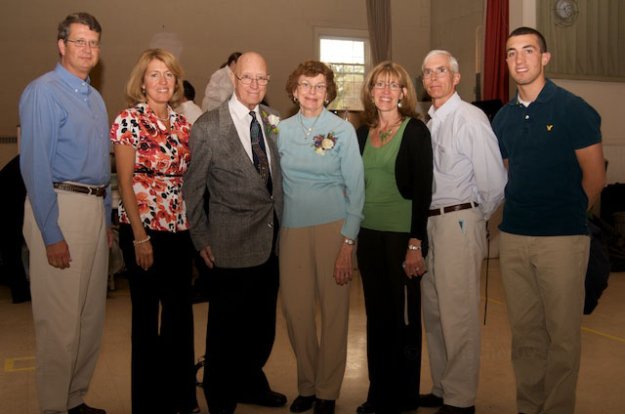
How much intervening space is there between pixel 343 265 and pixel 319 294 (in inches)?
9.1

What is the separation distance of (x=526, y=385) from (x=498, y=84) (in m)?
6.44

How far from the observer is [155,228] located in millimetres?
2922

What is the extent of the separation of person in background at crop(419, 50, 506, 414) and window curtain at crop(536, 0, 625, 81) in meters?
5.60

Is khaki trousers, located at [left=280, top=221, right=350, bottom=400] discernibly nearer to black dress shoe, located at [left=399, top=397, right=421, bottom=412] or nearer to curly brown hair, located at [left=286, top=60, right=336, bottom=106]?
black dress shoe, located at [left=399, top=397, right=421, bottom=412]

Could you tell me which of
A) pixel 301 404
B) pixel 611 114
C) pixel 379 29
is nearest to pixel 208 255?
pixel 301 404

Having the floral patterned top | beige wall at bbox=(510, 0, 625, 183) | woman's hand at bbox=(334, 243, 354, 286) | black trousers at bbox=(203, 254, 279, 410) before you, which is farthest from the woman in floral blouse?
beige wall at bbox=(510, 0, 625, 183)

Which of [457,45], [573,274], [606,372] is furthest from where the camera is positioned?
[457,45]

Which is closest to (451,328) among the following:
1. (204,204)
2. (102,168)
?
(204,204)

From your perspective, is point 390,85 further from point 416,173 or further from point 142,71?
point 142,71

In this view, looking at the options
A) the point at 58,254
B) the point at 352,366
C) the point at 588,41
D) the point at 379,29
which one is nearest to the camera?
the point at 58,254

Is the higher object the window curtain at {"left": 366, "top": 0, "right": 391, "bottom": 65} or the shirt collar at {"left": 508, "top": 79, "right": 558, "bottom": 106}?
the window curtain at {"left": 366, "top": 0, "right": 391, "bottom": 65}

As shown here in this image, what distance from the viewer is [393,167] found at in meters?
3.03

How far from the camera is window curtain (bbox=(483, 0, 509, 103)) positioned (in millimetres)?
8742

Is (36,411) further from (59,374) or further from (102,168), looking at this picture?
(102,168)
